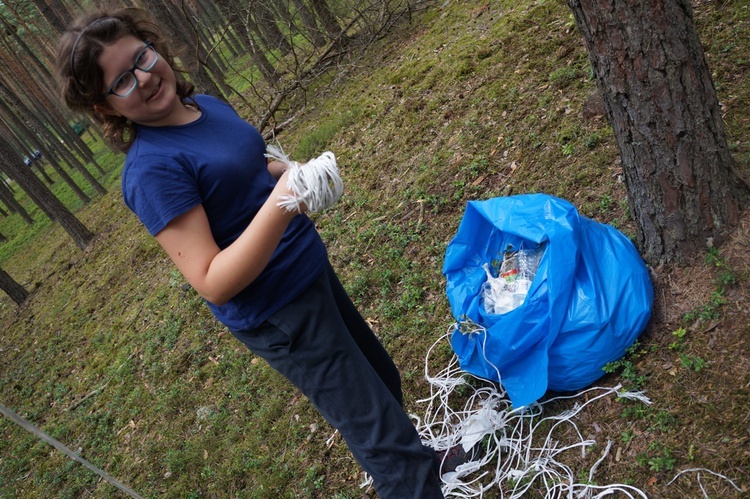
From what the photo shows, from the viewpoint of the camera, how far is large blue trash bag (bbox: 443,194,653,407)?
1.96 metres

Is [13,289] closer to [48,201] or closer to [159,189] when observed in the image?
[48,201]

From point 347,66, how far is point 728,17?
525 cm

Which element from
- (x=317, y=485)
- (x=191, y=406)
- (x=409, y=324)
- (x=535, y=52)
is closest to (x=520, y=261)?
(x=409, y=324)

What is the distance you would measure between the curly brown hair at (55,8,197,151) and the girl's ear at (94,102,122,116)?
12 mm

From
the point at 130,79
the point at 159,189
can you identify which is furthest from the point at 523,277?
the point at 130,79

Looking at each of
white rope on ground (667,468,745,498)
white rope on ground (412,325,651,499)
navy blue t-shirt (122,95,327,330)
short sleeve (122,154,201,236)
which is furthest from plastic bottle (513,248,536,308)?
short sleeve (122,154,201,236)

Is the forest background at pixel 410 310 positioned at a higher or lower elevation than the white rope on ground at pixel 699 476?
higher

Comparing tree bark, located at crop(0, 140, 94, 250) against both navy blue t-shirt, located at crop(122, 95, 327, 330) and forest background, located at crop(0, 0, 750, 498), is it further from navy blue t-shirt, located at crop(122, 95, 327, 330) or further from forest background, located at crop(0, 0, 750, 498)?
navy blue t-shirt, located at crop(122, 95, 327, 330)

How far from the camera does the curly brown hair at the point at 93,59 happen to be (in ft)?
4.32

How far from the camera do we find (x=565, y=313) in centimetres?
199

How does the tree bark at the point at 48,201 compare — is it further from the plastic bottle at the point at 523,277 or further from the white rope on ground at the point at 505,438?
the plastic bottle at the point at 523,277

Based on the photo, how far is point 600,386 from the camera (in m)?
2.05

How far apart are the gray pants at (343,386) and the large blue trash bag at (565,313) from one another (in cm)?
60

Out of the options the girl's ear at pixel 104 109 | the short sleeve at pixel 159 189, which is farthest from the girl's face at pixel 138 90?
the short sleeve at pixel 159 189
